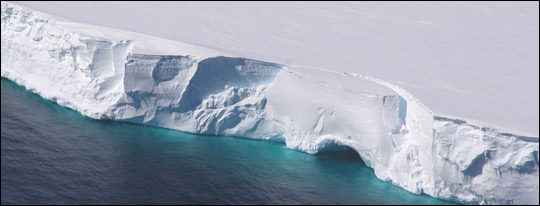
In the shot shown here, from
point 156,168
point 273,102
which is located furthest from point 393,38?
point 156,168

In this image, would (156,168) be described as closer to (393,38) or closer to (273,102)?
(273,102)

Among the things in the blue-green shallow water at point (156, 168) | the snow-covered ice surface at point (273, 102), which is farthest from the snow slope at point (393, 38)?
the blue-green shallow water at point (156, 168)

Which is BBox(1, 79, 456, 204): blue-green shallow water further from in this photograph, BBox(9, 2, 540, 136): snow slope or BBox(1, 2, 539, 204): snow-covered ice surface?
BBox(9, 2, 540, 136): snow slope

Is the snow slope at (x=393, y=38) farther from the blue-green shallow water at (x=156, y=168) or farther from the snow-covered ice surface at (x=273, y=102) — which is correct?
the blue-green shallow water at (x=156, y=168)

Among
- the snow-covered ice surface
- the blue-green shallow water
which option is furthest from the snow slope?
the blue-green shallow water

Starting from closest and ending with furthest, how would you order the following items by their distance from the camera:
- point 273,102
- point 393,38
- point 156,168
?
point 156,168
point 273,102
point 393,38

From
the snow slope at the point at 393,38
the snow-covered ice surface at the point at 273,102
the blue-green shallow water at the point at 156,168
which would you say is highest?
the snow slope at the point at 393,38
